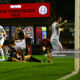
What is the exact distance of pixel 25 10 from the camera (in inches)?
1038

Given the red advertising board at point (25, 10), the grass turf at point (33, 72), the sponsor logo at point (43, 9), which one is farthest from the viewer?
the red advertising board at point (25, 10)

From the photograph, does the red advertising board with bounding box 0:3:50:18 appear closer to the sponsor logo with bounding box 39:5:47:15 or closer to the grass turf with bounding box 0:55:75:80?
the sponsor logo with bounding box 39:5:47:15

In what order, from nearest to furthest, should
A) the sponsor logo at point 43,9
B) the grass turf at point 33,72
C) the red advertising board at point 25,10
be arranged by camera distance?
the grass turf at point 33,72, the sponsor logo at point 43,9, the red advertising board at point 25,10

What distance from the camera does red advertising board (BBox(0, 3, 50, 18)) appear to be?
83.0 ft

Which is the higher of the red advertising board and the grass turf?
the red advertising board

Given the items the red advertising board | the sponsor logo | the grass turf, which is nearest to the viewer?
the grass turf

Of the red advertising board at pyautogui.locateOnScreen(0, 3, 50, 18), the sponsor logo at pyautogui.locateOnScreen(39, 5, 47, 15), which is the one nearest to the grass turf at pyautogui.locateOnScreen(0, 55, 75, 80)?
the sponsor logo at pyautogui.locateOnScreen(39, 5, 47, 15)

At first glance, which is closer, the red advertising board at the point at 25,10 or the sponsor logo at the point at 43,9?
the sponsor logo at the point at 43,9

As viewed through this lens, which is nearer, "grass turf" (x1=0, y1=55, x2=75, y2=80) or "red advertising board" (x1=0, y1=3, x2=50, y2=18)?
"grass turf" (x1=0, y1=55, x2=75, y2=80)

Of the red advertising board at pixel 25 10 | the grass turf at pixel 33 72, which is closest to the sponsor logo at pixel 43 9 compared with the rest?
the red advertising board at pixel 25 10

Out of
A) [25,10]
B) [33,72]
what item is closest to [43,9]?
[25,10]

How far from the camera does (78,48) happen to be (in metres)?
7.78

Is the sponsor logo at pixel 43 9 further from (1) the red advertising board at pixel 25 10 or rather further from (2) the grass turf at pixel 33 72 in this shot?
(2) the grass turf at pixel 33 72

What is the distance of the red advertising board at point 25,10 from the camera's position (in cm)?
2530
